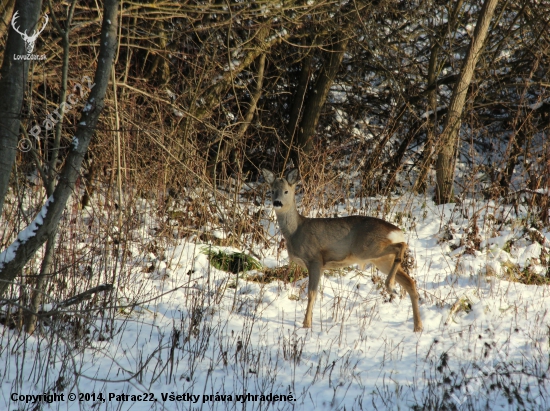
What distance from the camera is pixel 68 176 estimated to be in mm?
3662

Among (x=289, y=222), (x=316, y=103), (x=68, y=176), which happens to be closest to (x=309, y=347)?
(x=289, y=222)

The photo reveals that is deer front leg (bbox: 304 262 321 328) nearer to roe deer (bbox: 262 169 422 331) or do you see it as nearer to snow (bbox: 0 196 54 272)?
roe deer (bbox: 262 169 422 331)

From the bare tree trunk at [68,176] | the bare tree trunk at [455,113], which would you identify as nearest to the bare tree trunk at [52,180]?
the bare tree trunk at [68,176]

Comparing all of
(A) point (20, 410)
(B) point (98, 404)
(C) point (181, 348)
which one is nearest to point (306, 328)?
(C) point (181, 348)

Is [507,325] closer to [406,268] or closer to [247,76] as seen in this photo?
[406,268]

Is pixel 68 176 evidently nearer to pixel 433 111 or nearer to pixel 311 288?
pixel 311 288

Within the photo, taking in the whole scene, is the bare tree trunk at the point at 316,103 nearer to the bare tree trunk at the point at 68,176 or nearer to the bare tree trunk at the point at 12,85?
the bare tree trunk at the point at 68,176

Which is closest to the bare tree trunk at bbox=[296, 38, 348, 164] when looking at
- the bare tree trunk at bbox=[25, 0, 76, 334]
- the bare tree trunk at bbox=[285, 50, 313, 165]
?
the bare tree trunk at bbox=[285, 50, 313, 165]

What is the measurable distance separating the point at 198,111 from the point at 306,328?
5.37 meters

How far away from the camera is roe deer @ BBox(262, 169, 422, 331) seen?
5.70m

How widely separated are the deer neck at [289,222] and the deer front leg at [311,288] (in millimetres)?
447

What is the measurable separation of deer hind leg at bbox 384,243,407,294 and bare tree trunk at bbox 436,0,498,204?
4.16m

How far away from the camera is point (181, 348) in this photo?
4.42m

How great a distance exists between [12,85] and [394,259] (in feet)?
12.1
